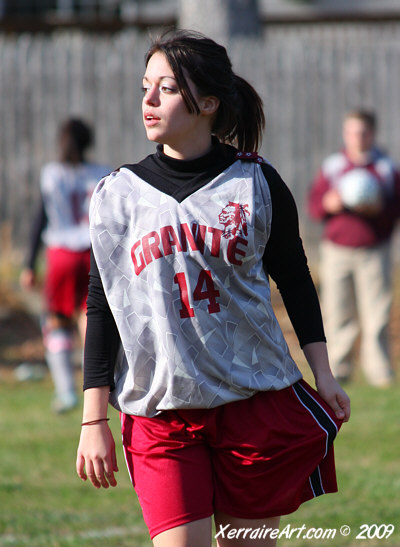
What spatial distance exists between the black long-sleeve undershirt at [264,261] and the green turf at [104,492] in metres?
1.72

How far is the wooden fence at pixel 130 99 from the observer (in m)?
11.9

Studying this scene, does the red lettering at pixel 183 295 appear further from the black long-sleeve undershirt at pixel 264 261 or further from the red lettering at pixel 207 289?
the black long-sleeve undershirt at pixel 264 261

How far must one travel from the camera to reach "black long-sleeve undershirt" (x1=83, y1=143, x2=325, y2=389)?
270cm

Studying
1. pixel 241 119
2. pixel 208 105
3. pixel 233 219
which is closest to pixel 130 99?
pixel 241 119

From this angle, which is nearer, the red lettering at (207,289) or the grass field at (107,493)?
the red lettering at (207,289)

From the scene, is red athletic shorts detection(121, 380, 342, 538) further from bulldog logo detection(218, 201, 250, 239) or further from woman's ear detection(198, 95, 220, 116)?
woman's ear detection(198, 95, 220, 116)

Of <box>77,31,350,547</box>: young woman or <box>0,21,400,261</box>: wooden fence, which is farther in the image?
<box>0,21,400,261</box>: wooden fence

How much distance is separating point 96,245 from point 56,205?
14.8 ft

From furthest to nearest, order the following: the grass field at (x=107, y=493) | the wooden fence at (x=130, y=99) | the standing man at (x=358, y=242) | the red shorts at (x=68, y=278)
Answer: the wooden fence at (x=130, y=99), the standing man at (x=358, y=242), the red shorts at (x=68, y=278), the grass field at (x=107, y=493)

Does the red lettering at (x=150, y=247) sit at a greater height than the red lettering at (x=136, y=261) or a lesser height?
greater

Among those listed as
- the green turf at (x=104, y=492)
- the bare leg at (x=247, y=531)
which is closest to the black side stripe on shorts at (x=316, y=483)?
the bare leg at (x=247, y=531)

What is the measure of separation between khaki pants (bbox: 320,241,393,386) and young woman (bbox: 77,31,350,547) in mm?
5710

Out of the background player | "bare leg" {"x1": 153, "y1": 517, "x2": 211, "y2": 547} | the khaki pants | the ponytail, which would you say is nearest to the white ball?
the khaki pants

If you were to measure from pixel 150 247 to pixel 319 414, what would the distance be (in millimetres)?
703
